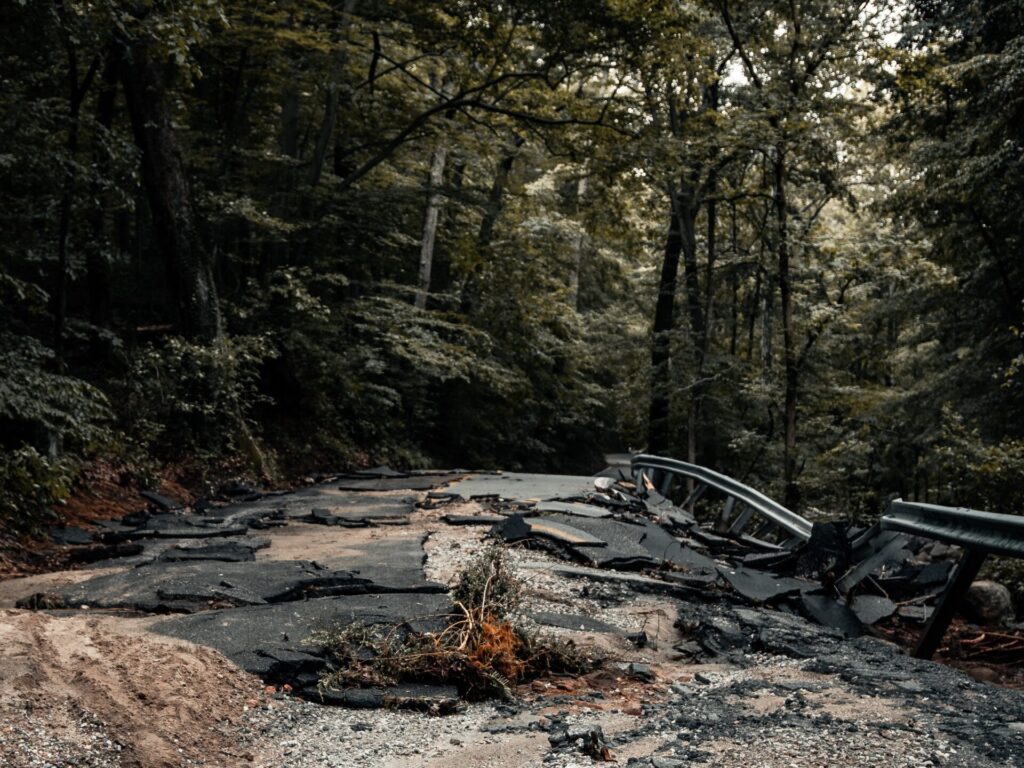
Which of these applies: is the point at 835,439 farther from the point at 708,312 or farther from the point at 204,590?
the point at 204,590

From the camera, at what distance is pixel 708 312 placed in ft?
68.5

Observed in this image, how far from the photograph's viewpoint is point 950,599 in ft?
16.6

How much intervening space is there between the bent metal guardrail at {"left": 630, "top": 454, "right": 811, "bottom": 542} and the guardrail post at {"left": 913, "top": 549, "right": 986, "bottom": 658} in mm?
2622

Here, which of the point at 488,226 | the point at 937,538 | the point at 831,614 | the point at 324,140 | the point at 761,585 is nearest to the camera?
the point at 937,538

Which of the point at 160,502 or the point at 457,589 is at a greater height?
the point at 457,589

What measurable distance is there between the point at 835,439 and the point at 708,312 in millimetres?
4275

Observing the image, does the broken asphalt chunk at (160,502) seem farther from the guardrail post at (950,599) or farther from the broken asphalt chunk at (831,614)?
the guardrail post at (950,599)

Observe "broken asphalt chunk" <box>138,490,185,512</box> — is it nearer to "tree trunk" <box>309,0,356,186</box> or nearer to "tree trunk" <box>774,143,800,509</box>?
"tree trunk" <box>309,0,356,186</box>

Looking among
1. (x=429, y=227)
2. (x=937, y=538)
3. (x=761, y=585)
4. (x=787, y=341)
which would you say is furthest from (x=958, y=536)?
(x=429, y=227)

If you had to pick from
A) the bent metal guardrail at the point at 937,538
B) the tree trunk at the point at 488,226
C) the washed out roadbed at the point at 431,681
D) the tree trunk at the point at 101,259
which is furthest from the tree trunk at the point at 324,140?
the bent metal guardrail at the point at 937,538

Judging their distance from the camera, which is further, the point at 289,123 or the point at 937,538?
the point at 289,123

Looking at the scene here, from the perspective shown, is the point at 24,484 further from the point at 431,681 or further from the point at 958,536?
the point at 958,536

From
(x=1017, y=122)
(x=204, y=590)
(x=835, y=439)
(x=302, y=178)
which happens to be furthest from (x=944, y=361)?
(x=204, y=590)

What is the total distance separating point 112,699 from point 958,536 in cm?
445
